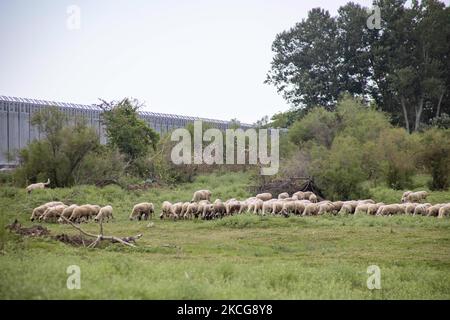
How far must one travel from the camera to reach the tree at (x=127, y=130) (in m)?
37.3

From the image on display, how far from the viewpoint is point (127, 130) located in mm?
37250

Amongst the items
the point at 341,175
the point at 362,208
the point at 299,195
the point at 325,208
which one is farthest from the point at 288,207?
the point at 341,175

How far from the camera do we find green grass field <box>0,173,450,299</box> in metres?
9.82

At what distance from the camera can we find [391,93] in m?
53.8

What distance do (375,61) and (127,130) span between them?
23.3 metres

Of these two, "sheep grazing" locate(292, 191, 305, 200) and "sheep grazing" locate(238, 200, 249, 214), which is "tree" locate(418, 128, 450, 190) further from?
"sheep grazing" locate(238, 200, 249, 214)

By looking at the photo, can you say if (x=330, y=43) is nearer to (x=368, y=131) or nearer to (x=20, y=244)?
(x=368, y=131)

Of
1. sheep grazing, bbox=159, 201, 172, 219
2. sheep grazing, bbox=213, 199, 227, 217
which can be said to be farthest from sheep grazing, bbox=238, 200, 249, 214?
sheep grazing, bbox=159, 201, 172, 219

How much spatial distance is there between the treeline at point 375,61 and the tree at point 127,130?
54.6ft

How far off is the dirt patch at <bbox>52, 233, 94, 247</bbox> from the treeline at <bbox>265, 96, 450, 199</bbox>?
13.8 m
